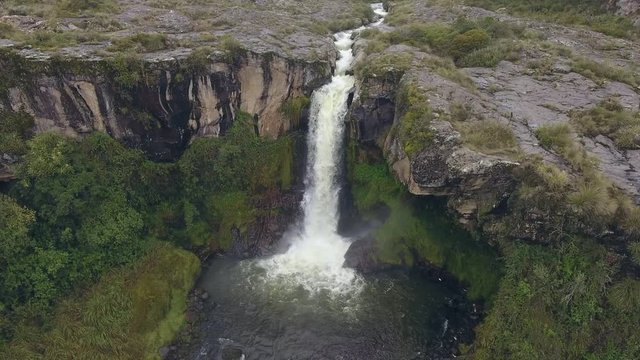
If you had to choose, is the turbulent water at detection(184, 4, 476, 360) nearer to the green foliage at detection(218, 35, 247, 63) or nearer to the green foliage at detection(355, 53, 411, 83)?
the green foliage at detection(355, 53, 411, 83)

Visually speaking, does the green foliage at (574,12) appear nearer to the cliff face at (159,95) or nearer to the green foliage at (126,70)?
the cliff face at (159,95)

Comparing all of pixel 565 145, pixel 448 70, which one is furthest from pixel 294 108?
pixel 565 145

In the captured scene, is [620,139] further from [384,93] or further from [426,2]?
[426,2]

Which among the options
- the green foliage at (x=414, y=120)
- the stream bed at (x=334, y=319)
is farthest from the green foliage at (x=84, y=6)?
the green foliage at (x=414, y=120)

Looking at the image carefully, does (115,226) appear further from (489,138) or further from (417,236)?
(489,138)

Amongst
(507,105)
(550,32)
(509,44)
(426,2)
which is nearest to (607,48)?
(550,32)
